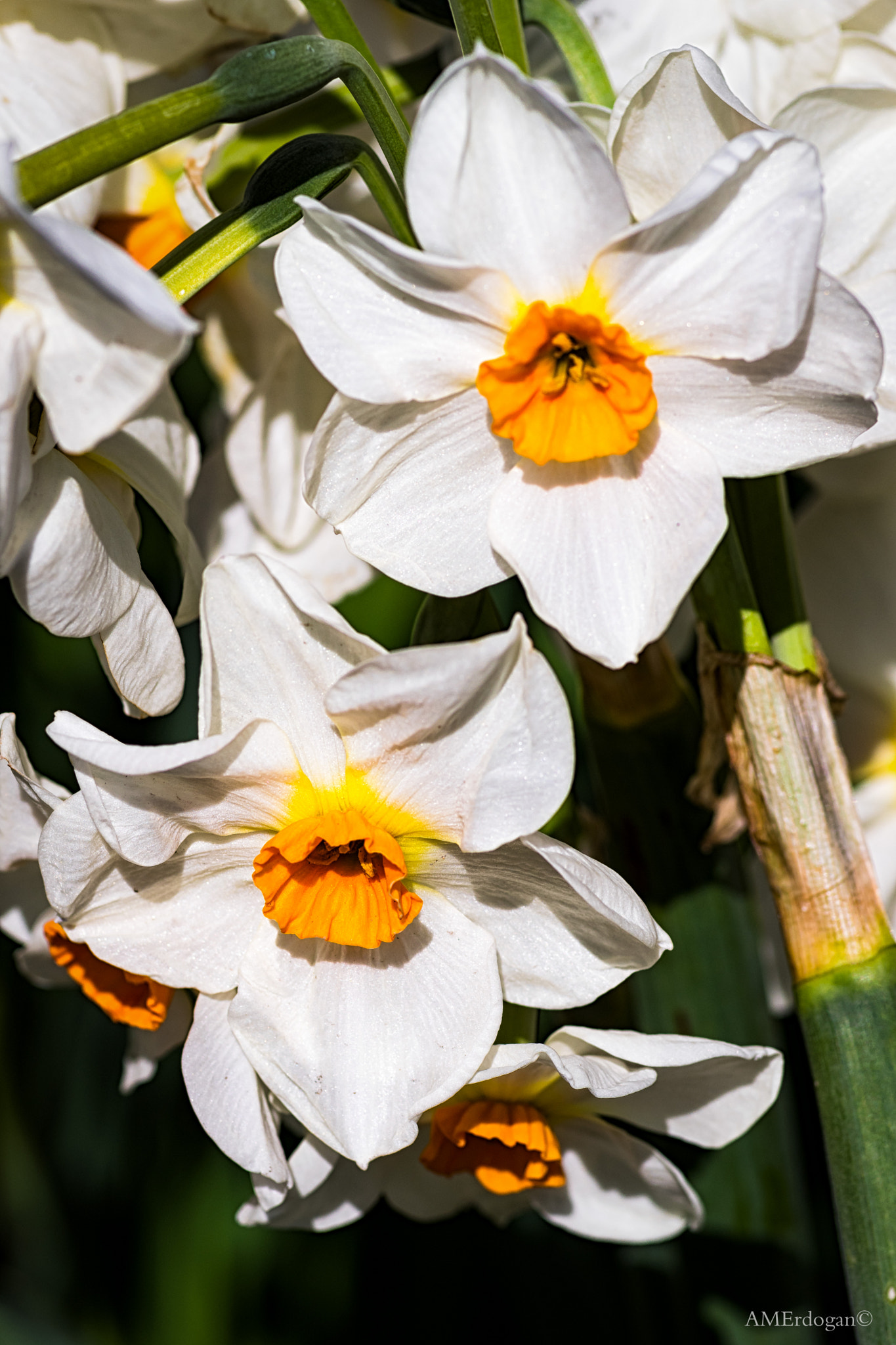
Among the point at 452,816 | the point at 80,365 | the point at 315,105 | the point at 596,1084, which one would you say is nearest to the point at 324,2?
the point at 315,105

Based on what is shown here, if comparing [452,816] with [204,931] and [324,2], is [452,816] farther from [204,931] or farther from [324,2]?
[324,2]

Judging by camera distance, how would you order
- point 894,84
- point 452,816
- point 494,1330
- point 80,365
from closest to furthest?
point 80,365 < point 452,816 < point 894,84 < point 494,1330

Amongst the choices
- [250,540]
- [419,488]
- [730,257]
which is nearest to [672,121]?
[730,257]

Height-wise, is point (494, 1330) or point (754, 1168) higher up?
point (754, 1168)

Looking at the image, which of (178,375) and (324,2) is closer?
(324,2)

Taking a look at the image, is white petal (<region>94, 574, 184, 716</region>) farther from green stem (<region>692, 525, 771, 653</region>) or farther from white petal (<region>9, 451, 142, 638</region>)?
green stem (<region>692, 525, 771, 653</region>)

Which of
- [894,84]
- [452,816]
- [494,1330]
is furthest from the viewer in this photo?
[494,1330]

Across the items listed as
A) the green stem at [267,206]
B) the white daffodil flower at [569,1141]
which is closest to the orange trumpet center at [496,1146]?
the white daffodil flower at [569,1141]
